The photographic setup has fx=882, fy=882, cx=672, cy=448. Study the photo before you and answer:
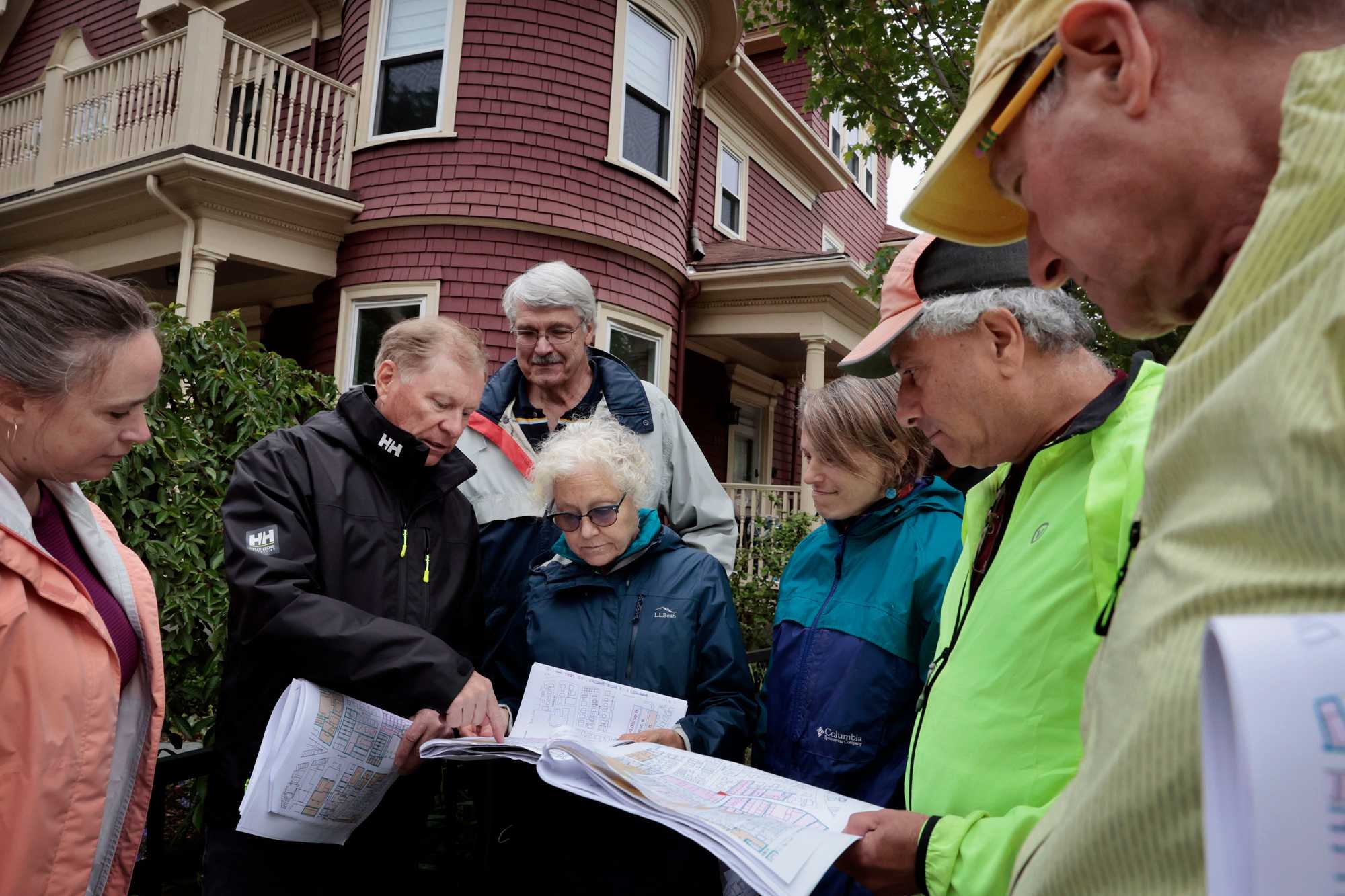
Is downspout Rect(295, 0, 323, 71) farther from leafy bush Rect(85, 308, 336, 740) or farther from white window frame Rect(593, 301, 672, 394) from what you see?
leafy bush Rect(85, 308, 336, 740)

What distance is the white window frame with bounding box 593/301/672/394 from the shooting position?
1020 cm

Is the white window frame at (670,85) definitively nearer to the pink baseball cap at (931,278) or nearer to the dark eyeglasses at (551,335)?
the dark eyeglasses at (551,335)

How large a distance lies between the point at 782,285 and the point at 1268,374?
1132 centimetres

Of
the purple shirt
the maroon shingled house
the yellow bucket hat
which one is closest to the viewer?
the yellow bucket hat

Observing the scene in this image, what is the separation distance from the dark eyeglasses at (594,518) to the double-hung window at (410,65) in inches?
328

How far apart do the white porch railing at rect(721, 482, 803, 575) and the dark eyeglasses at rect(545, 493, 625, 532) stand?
794cm

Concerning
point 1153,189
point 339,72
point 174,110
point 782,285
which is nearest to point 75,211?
point 174,110

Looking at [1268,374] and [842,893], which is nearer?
[1268,374]

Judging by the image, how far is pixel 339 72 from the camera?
10578 millimetres

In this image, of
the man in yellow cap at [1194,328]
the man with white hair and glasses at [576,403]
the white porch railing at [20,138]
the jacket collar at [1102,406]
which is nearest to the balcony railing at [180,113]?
the white porch railing at [20,138]

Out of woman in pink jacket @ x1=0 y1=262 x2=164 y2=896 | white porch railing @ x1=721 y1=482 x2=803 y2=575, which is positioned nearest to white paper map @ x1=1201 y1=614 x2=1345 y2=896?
woman in pink jacket @ x1=0 y1=262 x2=164 y2=896

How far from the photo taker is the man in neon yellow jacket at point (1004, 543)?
1398 millimetres

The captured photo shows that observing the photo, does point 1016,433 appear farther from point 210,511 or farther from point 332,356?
point 332,356

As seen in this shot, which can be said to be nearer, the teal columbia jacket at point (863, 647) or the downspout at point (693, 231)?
the teal columbia jacket at point (863, 647)
